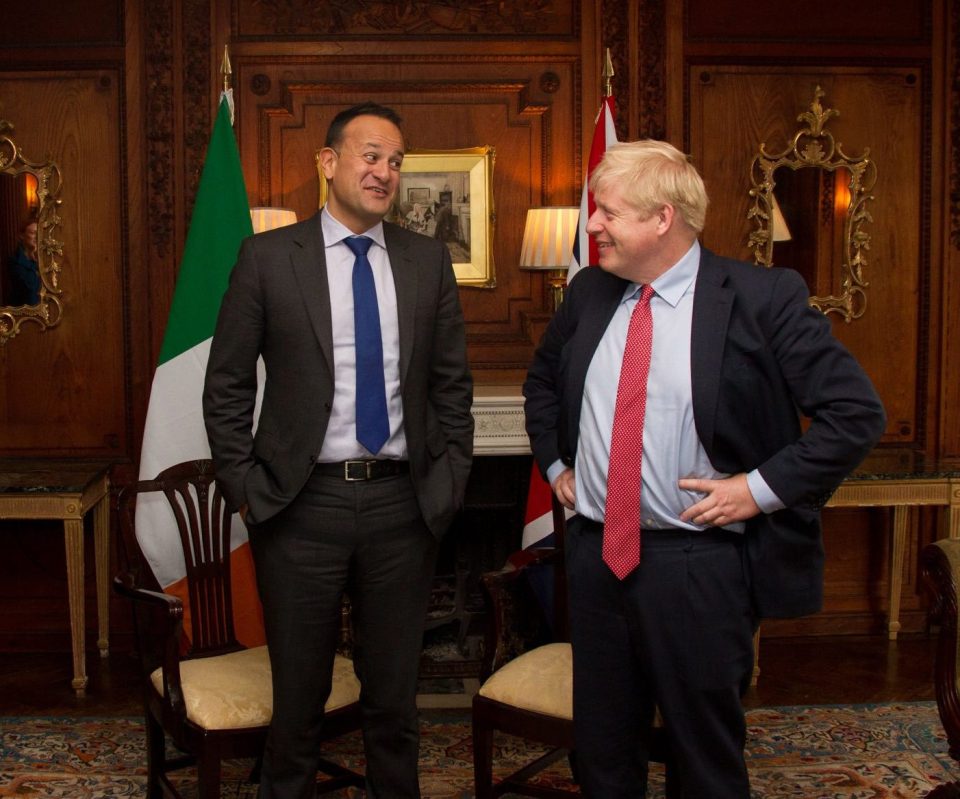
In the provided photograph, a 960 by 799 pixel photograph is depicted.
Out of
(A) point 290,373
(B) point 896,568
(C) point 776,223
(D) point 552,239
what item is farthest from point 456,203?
(B) point 896,568

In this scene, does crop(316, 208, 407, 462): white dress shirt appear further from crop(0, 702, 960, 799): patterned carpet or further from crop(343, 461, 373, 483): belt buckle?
crop(0, 702, 960, 799): patterned carpet

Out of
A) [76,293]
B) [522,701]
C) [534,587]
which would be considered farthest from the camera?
[76,293]

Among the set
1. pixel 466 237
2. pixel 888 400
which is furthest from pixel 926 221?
pixel 466 237

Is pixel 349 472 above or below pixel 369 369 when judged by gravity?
below

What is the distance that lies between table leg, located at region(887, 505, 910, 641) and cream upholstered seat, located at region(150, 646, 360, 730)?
2.82 metres

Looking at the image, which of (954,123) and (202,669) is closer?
(202,669)

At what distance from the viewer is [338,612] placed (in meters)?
2.79

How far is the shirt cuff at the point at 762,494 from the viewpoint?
2.18 metres

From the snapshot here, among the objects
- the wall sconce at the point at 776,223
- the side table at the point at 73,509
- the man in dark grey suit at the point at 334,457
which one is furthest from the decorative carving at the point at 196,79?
the wall sconce at the point at 776,223

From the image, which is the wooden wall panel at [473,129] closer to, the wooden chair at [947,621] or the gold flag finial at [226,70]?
the gold flag finial at [226,70]

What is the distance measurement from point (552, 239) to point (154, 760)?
2.47 m

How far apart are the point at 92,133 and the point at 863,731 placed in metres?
3.78

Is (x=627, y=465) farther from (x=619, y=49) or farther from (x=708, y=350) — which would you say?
(x=619, y=49)

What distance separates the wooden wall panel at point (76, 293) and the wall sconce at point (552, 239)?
5.70ft
